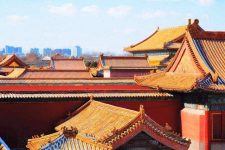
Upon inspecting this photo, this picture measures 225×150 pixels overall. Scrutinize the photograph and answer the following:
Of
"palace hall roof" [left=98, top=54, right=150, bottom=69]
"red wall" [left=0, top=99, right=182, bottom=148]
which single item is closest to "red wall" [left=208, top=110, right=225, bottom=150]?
"red wall" [left=0, top=99, right=182, bottom=148]

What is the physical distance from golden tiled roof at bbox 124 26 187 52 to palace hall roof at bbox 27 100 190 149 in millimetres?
18444

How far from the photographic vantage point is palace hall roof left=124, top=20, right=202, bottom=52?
33875 millimetres

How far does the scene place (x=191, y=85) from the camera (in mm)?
17438

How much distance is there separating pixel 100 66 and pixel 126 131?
2325cm

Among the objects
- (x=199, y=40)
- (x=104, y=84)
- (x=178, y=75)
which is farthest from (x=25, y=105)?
(x=199, y=40)

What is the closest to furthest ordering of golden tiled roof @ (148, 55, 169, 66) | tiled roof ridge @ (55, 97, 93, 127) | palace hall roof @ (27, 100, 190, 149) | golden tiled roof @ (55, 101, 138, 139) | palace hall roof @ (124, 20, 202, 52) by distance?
1. palace hall roof @ (27, 100, 190, 149)
2. golden tiled roof @ (55, 101, 138, 139)
3. tiled roof ridge @ (55, 97, 93, 127)
4. palace hall roof @ (124, 20, 202, 52)
5. golden tiled roof @ (148, 55, 169, 66)

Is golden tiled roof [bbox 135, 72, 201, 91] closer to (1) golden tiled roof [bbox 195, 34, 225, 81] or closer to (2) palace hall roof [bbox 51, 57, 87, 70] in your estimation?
(1) golden tiled roof [bbox 195, 34, 225, 81]

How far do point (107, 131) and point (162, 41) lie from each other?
2357 cm

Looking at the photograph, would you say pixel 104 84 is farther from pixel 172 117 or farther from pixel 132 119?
pixel 132 119

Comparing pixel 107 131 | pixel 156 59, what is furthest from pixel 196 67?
pixel 156 59

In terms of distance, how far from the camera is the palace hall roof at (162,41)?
3388 cm

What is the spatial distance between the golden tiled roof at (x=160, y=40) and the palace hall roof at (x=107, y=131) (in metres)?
18.4

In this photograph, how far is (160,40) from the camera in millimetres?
37281

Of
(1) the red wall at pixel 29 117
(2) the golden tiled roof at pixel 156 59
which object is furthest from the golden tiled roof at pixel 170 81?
(2) the golden tiled roof at pixel 156 59
